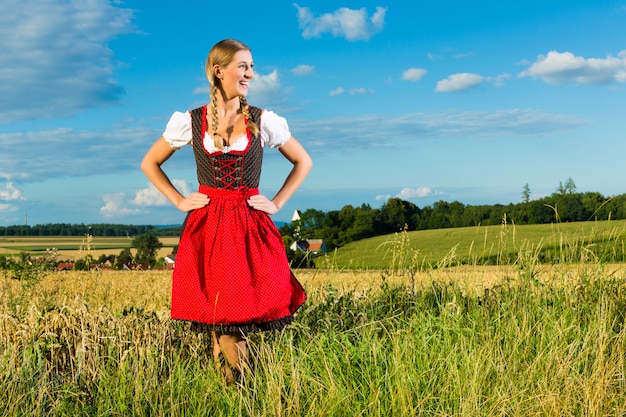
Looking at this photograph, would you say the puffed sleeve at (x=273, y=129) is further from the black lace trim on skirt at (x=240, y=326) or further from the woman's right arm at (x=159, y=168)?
the black lace trim on skirt at (x=240, y=326)

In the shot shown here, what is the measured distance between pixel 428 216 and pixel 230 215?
18.9 metres

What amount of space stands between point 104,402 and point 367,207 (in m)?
13.8

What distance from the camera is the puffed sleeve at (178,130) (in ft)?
12.9

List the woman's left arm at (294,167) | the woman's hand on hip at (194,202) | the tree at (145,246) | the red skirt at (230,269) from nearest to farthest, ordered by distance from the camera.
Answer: the red skirt at (230,269) < the woman's hand on hip at (194,202) < the woman's left arm at (294,167) < the tree at (145,246)

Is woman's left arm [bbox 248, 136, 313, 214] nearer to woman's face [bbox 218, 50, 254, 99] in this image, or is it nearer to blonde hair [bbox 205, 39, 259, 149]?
blonde hair [bbox 205, 39, 259, 149]

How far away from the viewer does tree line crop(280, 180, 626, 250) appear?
20.2 feet

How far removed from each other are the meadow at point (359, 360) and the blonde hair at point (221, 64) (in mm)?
1276

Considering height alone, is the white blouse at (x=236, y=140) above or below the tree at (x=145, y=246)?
above

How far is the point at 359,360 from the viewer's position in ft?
12.8

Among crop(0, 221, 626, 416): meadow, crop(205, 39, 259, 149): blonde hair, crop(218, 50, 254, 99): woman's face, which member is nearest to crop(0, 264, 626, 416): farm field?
crop(0, 221, 626, 416): meadow

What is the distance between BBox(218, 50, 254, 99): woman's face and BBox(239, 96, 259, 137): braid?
41 millimetres

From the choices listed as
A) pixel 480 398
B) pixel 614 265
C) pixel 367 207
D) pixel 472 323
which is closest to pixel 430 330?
pixel 472 323

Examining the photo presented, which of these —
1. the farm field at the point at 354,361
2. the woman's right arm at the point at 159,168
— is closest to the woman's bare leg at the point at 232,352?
the farm field at the point at 354,361

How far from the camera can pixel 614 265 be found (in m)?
5.82
